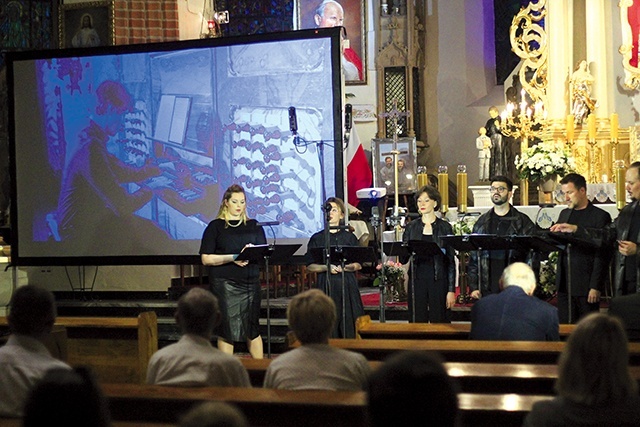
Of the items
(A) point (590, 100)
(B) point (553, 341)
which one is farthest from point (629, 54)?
(B) point (553, 341)

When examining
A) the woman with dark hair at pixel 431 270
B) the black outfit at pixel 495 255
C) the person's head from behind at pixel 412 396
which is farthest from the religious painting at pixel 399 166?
the person's head from behind at pixel 412 396

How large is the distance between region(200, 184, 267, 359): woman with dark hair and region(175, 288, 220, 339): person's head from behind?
349cm

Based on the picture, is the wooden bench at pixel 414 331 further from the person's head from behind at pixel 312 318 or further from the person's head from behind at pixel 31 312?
the person's head from behind at pixel 31 312

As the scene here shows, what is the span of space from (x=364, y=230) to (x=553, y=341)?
7521 mm

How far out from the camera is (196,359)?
4109 mm

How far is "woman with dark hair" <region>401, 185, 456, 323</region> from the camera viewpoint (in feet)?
26.3

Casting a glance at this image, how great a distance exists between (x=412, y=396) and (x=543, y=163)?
1009cm

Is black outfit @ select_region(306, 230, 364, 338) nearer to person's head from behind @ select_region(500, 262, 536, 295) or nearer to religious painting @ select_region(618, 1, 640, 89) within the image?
person's head from behind @ select_region(500, 262, 536, 295)

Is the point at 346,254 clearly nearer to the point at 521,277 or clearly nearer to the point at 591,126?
the point at 521,277

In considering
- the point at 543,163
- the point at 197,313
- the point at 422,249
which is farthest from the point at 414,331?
the point at 543,163

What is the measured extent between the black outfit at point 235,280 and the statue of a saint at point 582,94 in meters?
6.80

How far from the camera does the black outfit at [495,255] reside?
7785mm

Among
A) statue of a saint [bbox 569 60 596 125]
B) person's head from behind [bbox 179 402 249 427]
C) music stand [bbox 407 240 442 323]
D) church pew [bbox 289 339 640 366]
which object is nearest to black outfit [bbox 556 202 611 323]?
music stand [bbox 407 240 442 323]

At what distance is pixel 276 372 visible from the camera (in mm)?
3971
